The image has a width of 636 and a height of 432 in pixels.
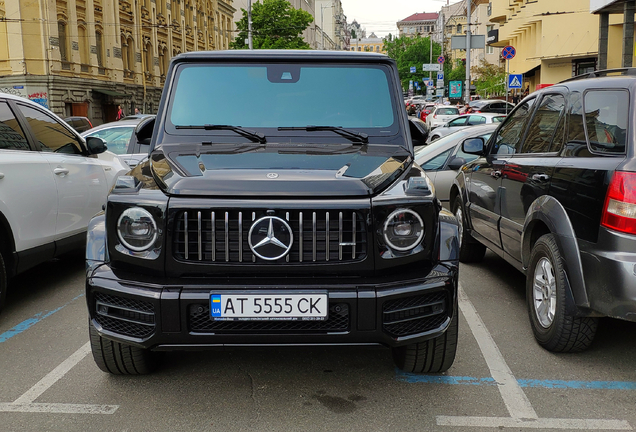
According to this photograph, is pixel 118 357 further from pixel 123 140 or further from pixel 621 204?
pixel 123 140

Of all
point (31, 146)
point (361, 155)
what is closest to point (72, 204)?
point (31, 146)

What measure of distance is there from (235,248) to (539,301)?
2.38 metres

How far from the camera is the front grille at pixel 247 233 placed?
3285 millimetres

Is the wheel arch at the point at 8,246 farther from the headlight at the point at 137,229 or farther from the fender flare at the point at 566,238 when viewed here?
the fender flare at the point at 566,238

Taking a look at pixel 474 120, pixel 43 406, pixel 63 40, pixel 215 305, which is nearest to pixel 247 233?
pixel 215 305

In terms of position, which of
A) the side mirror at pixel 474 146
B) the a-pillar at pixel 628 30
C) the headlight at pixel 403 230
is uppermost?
the a-pillar at pixel 628 30

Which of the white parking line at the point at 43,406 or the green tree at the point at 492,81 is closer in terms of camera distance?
the white parking line at the point at 43,406

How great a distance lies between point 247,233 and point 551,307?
2.26 m

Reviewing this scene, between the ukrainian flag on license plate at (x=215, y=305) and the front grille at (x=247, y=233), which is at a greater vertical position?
the front grille at (x=247, y=233)

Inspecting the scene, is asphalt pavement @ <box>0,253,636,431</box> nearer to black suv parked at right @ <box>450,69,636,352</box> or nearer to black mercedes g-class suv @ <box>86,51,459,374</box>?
black mercedes g-class suv @ <box>86,51,459,374</box>

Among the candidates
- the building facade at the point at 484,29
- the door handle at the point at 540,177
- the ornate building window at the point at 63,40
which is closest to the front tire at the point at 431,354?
the door handle at the point at 540,177

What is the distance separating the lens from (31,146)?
5.80 meters

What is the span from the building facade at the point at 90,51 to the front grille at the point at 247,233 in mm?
32323

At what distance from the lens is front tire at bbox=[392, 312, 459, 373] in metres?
3.77
